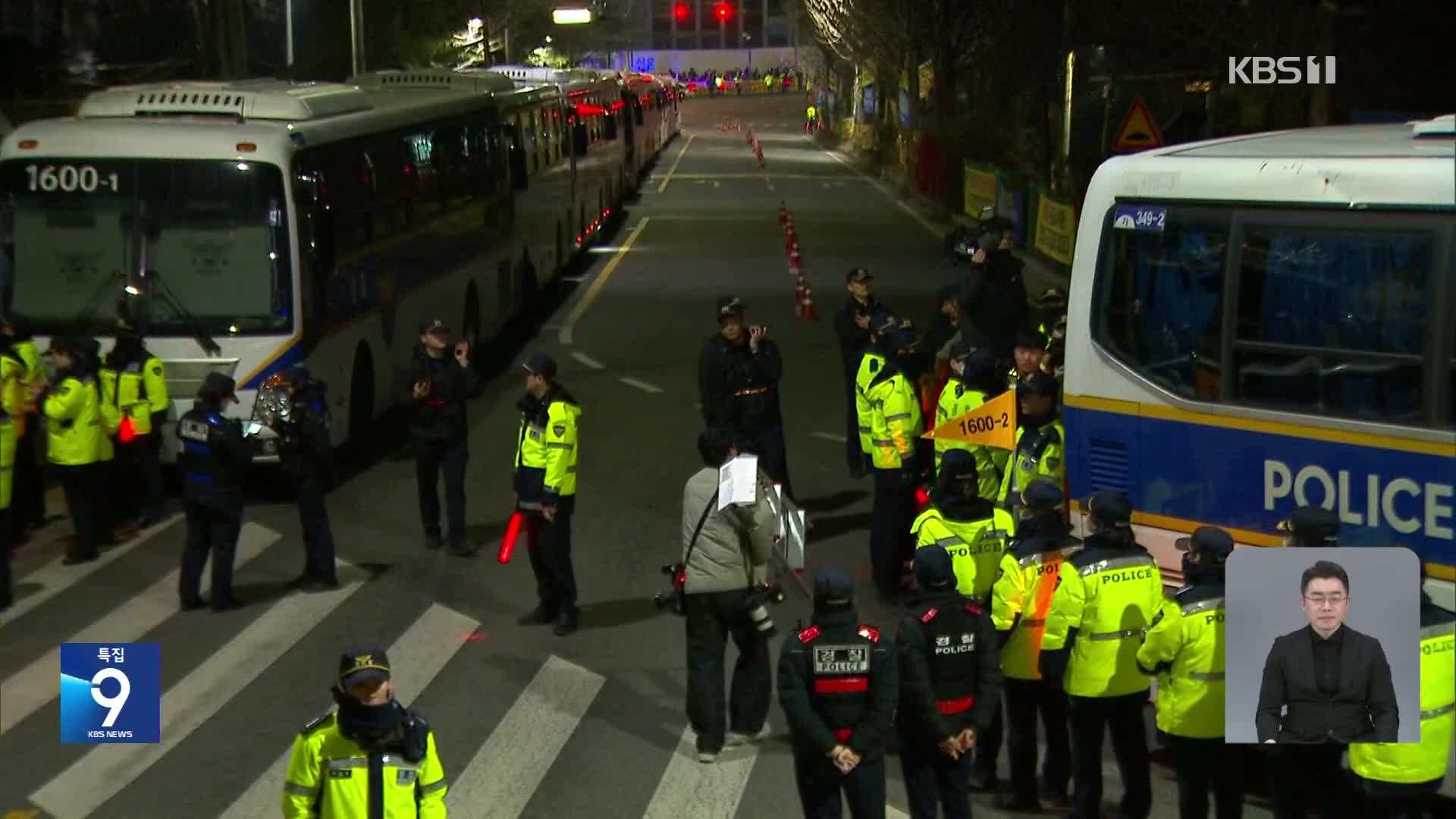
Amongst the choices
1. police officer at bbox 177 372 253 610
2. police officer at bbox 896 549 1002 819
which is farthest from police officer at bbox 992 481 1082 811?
police officer at bbox 177 372 253 610

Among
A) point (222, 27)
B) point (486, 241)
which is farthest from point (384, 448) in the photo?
point (222, 27)

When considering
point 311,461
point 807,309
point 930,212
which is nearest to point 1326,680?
point 311,461

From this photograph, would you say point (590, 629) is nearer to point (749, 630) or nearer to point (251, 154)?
point (749, 630)

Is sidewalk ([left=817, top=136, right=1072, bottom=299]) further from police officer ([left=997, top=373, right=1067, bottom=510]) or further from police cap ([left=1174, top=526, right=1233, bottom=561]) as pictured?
police cap ([left=1174, top=526, right=1233, bottom=561])

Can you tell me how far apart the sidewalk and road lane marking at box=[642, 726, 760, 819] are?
884 centimetres

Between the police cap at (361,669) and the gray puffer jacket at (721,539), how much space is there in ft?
10.7

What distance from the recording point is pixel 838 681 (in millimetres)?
7395

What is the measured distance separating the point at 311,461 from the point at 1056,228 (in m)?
22.5

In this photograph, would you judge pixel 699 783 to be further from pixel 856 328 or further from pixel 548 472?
pixel 856 328

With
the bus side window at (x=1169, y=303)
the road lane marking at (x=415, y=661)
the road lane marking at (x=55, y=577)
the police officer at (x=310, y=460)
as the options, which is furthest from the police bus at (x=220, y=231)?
the bus side window at (x=1169, y=303)

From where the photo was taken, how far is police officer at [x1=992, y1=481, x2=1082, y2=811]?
8.41 metres

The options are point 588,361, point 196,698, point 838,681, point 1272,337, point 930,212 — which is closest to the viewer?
point 838,681

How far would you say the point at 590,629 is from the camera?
483 inches

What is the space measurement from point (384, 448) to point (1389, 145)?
11.8 meters
